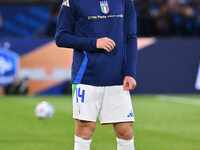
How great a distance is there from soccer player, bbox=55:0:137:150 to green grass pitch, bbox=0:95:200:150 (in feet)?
7.63

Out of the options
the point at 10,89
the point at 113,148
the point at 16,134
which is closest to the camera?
the point at 113,148

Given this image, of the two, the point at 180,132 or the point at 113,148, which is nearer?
the point at 113,148

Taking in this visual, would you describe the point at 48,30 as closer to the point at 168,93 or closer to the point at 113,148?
the point at 168,93

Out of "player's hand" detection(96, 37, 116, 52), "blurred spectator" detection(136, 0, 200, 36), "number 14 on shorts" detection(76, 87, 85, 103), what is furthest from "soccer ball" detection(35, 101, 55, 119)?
"blurred spectator" detection(136, 0, 200, 36)

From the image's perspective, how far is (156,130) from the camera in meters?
8.64

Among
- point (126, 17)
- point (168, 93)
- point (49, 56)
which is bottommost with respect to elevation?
point (168, 93)

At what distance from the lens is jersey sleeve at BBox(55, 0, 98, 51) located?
4.53 metres

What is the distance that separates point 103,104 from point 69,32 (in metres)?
0.65

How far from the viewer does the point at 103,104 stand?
459 centimetres

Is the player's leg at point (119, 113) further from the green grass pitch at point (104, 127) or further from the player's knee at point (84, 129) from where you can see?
the green grass pitch at point (104, 127)

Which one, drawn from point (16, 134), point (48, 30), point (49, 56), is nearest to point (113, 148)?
point (16, 134)

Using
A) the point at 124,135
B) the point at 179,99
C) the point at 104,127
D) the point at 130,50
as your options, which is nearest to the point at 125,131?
the point at 124,135

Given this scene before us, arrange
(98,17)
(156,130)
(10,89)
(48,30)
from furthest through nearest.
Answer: (48,30), (10,89), (156,130), (98,17)

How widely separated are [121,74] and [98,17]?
0.51 m
